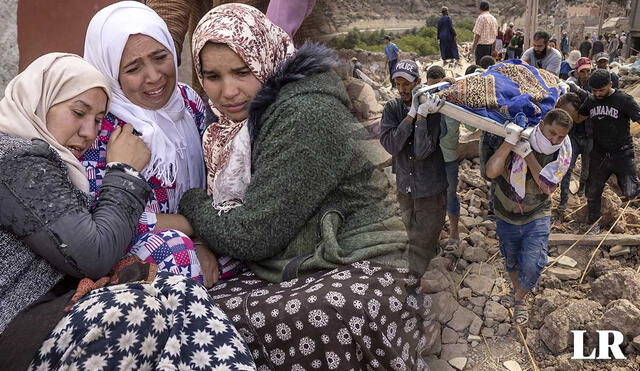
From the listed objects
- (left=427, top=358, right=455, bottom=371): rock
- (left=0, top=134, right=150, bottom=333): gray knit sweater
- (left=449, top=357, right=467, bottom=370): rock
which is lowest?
(left=449, top=357, right=467, bottom=370): rock

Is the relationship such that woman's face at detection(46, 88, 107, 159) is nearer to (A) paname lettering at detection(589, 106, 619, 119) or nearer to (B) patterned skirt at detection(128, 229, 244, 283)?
(B) patterned skirt at detection(128, 229, 244, 283)

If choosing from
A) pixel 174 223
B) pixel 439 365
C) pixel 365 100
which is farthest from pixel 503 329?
pixel 174 223

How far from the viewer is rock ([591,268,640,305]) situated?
2992 millimetres

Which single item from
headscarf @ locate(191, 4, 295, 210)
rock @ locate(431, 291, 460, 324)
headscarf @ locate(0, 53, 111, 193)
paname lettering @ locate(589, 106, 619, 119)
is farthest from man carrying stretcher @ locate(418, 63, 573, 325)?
headscarf @ locate(0, 53, 111, 193)

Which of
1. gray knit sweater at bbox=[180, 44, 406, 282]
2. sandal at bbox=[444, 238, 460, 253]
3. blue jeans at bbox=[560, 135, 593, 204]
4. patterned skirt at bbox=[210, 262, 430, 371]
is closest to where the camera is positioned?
patterned skirt at bbox=[210, 262, 430, 371]

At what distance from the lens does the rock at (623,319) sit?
269 cm

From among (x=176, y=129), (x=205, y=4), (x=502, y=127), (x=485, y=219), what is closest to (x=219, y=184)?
(x=176, y=129)

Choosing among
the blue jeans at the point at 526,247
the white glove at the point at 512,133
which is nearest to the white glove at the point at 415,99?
the white glove at the point at 512,133

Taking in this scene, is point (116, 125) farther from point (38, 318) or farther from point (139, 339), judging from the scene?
point (139, 339)

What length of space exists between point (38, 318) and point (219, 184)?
619 millimetres

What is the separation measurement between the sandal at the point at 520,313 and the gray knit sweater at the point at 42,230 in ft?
8.57

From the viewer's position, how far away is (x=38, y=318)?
1110mm

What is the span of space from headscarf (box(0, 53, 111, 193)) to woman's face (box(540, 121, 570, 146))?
2182 mm

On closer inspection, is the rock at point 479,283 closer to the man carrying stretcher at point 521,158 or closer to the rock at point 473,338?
the man carrying stretcher at point 521,158
